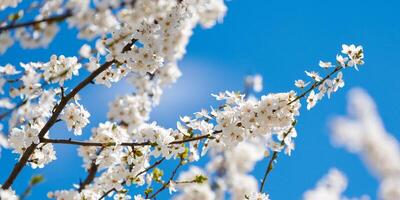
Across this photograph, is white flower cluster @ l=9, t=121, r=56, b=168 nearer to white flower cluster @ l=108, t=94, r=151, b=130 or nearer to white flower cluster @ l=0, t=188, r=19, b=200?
white flower cluster @ l=0, t=188, r=19, b=200

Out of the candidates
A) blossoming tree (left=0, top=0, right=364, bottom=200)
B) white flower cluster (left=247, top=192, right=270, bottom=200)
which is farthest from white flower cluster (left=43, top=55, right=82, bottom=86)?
white flower cluster (left=247, top=192, right=270, bottom=200)

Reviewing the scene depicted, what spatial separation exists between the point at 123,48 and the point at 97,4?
246 cm

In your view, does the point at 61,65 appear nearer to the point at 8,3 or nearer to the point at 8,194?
the point at 8,3

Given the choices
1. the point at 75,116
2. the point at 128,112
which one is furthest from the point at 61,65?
the point at 128,112

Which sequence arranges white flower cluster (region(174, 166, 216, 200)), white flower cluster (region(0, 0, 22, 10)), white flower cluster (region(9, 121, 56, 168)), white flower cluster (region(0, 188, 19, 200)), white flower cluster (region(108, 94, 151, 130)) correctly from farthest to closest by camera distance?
white flower cluster (region(174, 166, 216, 200))
white flower cluster (region(9, 121, 56, 168))
white flower cluster (region(108, 94, 151, 130))
white flower cluster (region(0, 188, 19, 200))
white flower cluster (region(0, 0, 22, 10))

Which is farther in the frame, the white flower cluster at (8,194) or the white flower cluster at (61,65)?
the white flower cluster at (61,65)

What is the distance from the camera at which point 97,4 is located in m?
3.35

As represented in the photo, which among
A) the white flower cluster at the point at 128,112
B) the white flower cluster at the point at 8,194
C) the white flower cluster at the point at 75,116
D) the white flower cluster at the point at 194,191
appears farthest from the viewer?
the white flower cluster at the point at 194,191

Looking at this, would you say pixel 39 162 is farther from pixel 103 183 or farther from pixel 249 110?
pixel 249 110

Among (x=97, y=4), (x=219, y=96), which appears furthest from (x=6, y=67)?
(x=219, y=96)

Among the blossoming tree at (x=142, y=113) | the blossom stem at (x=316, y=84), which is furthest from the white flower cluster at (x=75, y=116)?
the blossom stem at (x=316, y=84)

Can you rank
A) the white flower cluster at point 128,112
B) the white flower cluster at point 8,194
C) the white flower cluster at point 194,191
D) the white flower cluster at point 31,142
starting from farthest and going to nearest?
the white flower cluster at point 194,191 < the white flower cluster at point 31,142 < the white flower cluster at point 128,112 < the white flower cluster at point 8,194

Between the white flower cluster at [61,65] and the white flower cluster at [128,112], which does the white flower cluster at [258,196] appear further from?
the white flower cluster at [61,65]

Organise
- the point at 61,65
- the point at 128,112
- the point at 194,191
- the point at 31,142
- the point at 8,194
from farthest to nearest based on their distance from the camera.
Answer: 1. the point at 194,191
2. the point at 61,65
3. the point at 31,142
4. the point at 128,112
5. the point at 8,194
